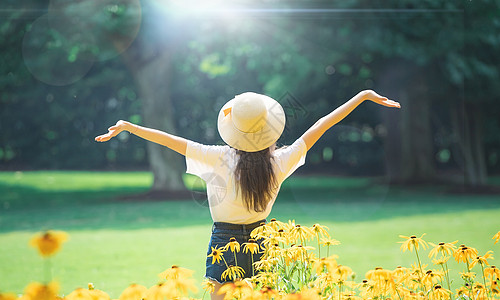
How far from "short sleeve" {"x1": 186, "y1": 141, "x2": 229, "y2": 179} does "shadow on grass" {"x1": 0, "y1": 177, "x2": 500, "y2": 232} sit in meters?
4.99

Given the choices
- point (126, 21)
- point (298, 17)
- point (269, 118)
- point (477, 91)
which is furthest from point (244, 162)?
point (477, 91)

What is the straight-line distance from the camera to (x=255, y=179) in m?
2.60

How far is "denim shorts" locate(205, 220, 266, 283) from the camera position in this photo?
8.36ft

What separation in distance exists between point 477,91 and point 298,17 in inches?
196

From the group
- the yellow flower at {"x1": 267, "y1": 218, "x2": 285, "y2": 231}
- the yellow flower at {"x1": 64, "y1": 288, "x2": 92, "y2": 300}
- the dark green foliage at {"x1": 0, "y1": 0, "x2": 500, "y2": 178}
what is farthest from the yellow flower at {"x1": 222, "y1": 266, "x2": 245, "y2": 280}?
the dark green foliage at {"x1": 0, "y1": 0, "x2": 500, "y2": 178}

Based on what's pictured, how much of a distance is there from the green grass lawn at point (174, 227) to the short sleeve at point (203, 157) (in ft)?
2.68

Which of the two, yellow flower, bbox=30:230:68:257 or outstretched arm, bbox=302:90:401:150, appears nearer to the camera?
yellow flower, bbox=30:230:68:257

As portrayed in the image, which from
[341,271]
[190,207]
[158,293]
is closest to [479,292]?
[341,271]

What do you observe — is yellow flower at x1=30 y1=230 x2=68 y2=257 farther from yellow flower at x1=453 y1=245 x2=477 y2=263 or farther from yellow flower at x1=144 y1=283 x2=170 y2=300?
yellow flower at x1=453 y1=245 x2=477 y2=263

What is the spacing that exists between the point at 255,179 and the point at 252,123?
0.27 m

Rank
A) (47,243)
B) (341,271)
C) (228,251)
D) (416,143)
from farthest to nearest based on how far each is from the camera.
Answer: (416,143), (228,251), (341,271), (47,243)

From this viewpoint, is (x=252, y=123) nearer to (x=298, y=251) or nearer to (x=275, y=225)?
(x=275, y=225)

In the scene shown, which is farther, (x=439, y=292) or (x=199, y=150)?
(x=199, y=150)

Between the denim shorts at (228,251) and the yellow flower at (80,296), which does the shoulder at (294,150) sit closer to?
the denim shorts at (228,251)
